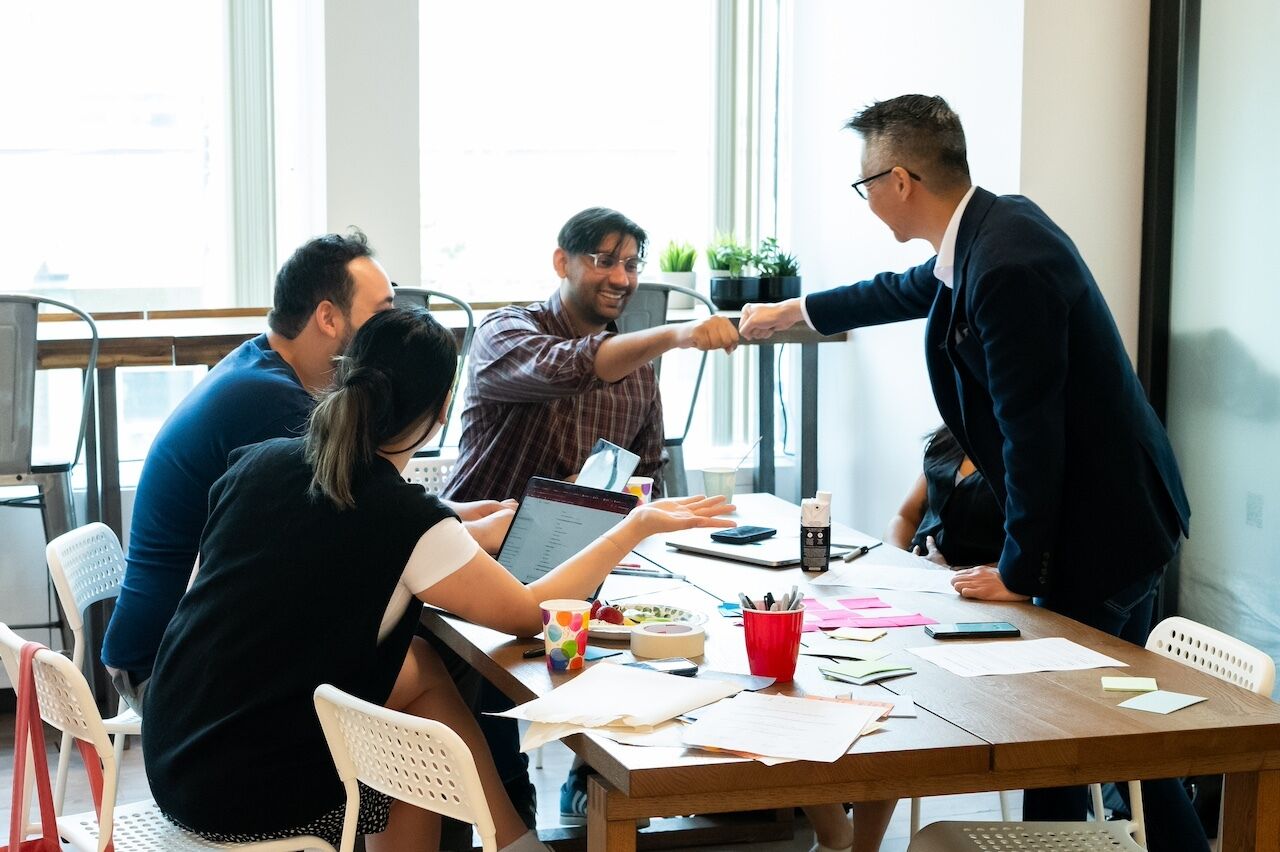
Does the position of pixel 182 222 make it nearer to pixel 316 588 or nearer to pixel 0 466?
pixel 0 466

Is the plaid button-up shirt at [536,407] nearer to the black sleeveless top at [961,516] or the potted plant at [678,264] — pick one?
the black sleeveless top at [961,516]

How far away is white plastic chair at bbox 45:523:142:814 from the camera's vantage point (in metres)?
2.47

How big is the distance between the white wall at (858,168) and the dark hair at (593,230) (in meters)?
0.86

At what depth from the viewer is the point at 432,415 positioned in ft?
6.79

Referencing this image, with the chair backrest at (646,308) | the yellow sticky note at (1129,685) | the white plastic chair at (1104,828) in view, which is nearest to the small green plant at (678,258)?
the chair backrest at (646,308)

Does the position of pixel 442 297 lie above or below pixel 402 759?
above

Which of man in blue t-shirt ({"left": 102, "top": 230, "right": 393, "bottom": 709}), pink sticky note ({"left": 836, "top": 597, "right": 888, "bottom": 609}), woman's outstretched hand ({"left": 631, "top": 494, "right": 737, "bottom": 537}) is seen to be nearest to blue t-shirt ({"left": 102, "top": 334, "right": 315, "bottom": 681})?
man in blue t-shirt ({"left": 102, "top": 230, "right": 393, "bottom": 709})

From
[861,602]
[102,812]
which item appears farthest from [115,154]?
[861,602]

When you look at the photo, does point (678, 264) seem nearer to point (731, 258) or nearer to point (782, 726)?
point (731, 258)

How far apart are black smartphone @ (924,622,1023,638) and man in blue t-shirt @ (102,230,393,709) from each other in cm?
109

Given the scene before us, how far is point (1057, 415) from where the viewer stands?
2.21m

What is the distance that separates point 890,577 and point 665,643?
0.64 m

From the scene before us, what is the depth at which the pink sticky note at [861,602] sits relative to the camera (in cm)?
229

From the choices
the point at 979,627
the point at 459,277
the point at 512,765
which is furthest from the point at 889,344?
the point at 979,627
